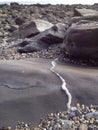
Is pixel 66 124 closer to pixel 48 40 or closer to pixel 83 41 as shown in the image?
pixel 83 41

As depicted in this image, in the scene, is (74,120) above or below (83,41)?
below

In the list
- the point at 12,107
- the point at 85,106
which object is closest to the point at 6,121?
the point at 12,107

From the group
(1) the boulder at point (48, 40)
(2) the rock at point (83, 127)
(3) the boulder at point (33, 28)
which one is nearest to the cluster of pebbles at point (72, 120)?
(2) the rock at point (83, 127)

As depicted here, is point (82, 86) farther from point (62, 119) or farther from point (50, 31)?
point (50, 31)

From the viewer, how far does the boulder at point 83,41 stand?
16.9 feet

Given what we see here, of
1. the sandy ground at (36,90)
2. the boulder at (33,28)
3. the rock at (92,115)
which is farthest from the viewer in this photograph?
the boulder at (33,28)

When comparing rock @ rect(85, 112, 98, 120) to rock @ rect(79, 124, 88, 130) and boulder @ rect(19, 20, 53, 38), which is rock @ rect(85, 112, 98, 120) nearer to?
rock @ rect(79, 124, 88, 130)

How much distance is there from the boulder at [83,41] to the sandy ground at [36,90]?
0.40m

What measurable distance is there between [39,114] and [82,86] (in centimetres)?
68

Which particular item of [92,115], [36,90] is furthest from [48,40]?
[92,115]

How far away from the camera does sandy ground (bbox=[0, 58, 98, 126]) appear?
400 centimetres

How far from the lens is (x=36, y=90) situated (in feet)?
14.1

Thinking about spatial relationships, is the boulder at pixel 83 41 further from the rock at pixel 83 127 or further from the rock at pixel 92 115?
the rock at pixel 83 127

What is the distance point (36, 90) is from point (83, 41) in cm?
127
